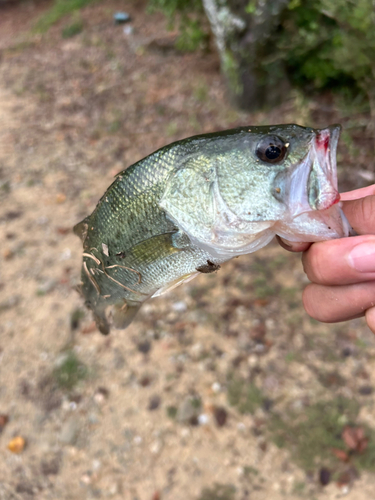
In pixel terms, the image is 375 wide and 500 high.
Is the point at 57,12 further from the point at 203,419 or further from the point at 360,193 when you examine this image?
the point at 203,419

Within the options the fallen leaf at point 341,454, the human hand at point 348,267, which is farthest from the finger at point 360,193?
the fallen leaf at point 341,454

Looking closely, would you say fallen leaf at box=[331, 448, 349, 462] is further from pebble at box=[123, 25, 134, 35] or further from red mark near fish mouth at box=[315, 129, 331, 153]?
pebble at box=[123, 25, 134, 35]

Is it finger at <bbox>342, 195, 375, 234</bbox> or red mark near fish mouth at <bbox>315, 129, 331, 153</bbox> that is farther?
finger at <bbox>342, 195, 375, 234</bbox>

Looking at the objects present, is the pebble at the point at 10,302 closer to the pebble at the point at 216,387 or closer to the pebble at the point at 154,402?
the pebble at the point at 154,402

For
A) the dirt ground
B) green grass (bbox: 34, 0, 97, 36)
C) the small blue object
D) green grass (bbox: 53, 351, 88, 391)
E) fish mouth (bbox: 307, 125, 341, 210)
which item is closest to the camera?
fish mouth (bbox: 307, 125, 341, 210)

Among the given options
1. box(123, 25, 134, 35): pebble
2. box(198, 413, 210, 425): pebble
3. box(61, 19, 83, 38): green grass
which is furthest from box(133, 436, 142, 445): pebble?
box(61, 19, 83, 38): green grass

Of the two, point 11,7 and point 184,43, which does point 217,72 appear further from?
point 11,7

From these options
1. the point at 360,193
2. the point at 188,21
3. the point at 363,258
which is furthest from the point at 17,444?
the point at 188,21

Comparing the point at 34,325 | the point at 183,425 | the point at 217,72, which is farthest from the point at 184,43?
the point at 183,425
